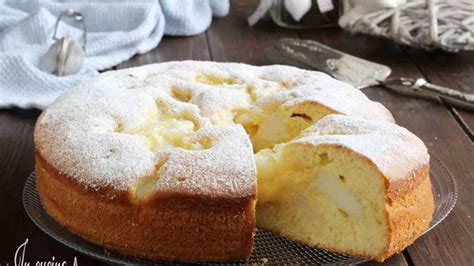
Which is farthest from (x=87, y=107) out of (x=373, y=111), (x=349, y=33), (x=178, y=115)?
(x=349, y=33)

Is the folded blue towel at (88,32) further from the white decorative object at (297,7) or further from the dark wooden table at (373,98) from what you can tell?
the white decorative object at (297,7)

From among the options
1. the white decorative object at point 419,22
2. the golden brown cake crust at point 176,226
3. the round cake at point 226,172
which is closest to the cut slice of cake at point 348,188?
the round cake at point 226,172

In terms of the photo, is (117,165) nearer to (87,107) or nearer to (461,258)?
(87,107)

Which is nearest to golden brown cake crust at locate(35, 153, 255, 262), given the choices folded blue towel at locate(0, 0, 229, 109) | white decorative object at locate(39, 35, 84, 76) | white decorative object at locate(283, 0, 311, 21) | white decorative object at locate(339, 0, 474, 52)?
folded blue towel at locate(0, 0, 229, 109)

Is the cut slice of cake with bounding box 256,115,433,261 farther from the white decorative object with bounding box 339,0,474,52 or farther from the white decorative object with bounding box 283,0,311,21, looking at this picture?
the white decorative object with bounding box 283,0,311,21

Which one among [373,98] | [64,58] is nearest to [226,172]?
[373,98]

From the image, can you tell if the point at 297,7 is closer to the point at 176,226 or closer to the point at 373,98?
the point at 373,98
